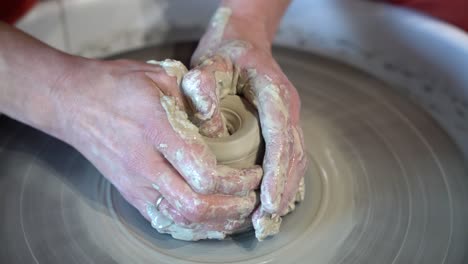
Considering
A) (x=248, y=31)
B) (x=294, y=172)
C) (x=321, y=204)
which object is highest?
(x=248, y=31)

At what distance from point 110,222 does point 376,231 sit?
0.52m

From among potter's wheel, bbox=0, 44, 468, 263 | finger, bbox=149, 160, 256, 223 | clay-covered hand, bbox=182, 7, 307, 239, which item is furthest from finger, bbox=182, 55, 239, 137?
potter's wheel, bbox=0, 44, 468, 263

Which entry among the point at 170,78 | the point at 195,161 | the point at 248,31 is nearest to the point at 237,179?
the point at 195,161

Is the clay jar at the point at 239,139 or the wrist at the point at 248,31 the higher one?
the wrist at the point at 248,31

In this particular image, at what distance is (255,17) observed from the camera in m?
1.36

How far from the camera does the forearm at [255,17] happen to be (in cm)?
130

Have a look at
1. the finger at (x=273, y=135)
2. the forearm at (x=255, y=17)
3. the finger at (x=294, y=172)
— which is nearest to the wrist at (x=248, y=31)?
the forearm at (x=255, y=17)

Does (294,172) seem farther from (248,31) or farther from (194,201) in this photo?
(248,31)

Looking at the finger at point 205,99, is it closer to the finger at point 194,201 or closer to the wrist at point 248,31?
the finger at point 194,201

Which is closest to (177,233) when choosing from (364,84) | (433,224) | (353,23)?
(433,224)

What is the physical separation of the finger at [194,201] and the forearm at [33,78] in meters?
0.28

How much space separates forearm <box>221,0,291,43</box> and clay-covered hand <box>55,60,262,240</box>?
0.29m

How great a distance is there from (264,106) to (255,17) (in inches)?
14.4

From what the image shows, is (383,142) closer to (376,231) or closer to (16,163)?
(376,231)
